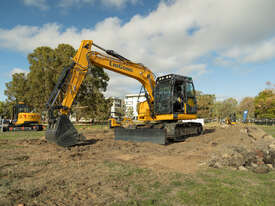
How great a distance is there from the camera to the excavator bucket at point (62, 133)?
8.62 metres

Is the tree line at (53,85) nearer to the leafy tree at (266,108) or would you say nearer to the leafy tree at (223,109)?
the leafy tree at (266,108)

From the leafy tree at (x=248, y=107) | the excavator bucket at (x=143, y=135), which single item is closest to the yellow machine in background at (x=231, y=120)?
the leafy tree at (x=248, y=107)

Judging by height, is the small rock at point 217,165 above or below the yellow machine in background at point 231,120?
below

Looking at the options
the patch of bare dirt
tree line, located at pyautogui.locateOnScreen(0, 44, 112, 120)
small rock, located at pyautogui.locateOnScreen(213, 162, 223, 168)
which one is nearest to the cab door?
the patch of bare dirt

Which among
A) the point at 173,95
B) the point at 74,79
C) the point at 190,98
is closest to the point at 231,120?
the point at 190,98

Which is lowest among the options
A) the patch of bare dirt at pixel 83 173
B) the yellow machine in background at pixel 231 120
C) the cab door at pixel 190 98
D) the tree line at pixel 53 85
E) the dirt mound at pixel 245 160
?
the patch of bare dirt at pixel 83 173

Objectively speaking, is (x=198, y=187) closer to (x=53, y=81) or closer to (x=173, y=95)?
(x=173, y=95)

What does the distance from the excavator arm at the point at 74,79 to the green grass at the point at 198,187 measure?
437 centimetres

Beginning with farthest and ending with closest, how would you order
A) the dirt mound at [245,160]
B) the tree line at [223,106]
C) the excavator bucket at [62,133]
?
1. the tree line at [223,106]
2. the excavator bucket at [62,133]
3. the dirt mound at [245,160]

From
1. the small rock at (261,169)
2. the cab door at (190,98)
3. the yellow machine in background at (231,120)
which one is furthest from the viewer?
the yellow machine in background at (231,120)

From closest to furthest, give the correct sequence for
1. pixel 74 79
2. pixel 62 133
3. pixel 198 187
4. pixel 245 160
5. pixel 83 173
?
pixel 198 187 → pixel 83 173 → pixel 245 160 → pixel 62 133 → pixel 74 79

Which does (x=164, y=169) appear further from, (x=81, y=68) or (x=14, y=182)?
(x=81, y=68)

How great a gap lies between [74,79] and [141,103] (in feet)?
13.7

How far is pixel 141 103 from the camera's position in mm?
12031
